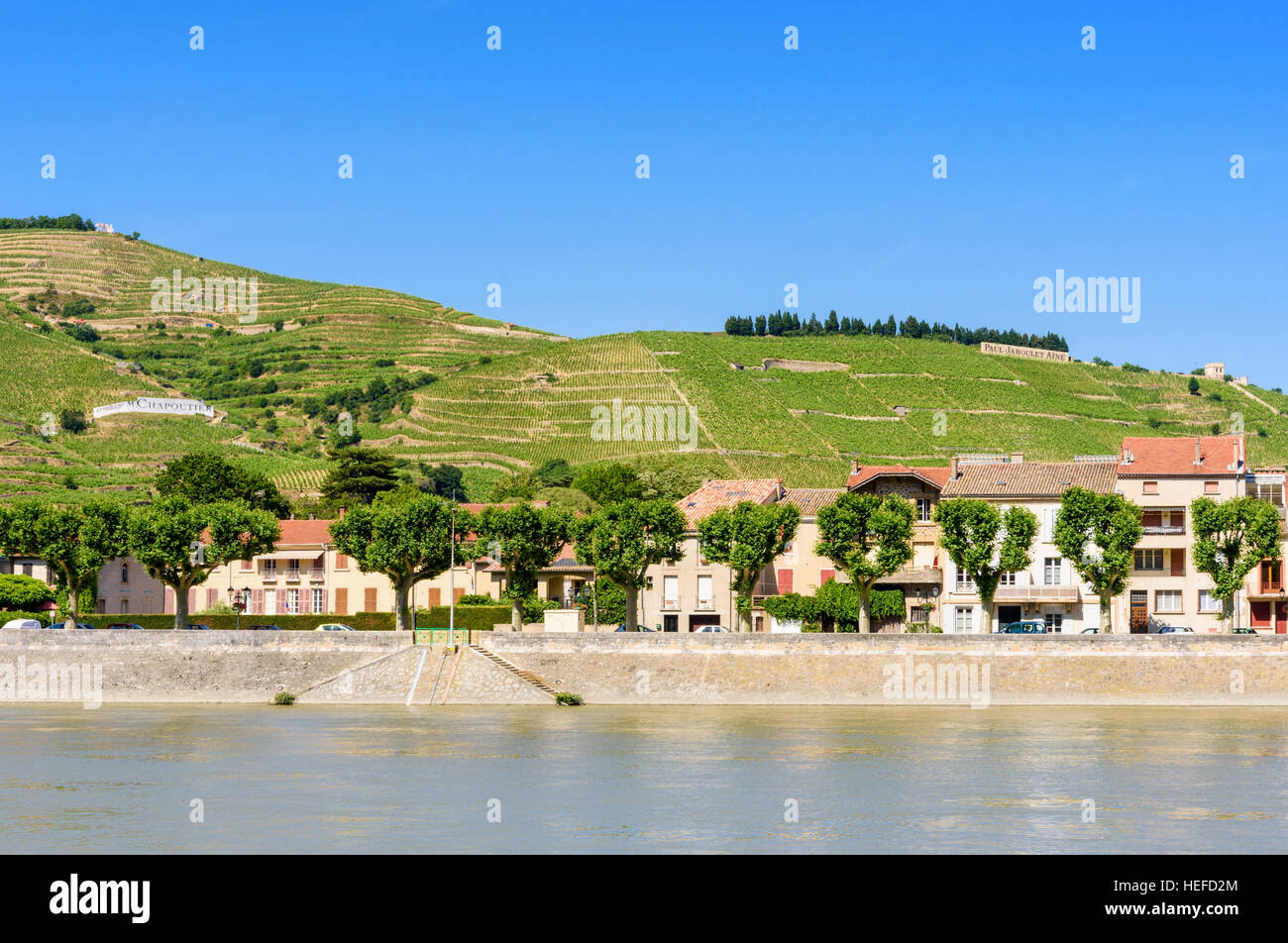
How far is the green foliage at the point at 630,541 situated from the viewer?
66438 millimetres

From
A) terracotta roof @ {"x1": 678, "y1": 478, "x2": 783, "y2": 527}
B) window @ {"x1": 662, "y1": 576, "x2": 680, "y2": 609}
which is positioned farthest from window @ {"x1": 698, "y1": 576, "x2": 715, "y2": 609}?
terracotta roof @ {"x1": 678, "y1": 478, "x2": 783, "y2": 527}

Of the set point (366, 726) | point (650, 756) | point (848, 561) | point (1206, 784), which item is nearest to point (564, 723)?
point (366, 726)

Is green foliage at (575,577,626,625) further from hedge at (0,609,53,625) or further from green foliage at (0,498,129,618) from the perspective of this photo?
hedge at (0,609,53,625)

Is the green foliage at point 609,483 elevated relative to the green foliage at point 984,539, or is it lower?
elevated

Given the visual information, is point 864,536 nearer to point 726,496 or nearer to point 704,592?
point 704,592

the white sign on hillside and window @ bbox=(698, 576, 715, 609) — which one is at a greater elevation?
the white sign on hillside

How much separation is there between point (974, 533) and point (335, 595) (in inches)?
1444

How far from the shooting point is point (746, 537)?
2598 inches

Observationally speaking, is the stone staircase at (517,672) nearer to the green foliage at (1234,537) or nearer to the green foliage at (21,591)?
the green foliage at (1234,537)

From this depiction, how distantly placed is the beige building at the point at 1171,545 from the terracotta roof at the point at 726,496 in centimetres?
1830

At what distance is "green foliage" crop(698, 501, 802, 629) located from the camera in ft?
216

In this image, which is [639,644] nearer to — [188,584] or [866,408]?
[188,584]

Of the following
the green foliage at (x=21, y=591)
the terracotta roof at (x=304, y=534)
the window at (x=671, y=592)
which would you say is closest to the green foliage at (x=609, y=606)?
the window at (x=671, y=592)

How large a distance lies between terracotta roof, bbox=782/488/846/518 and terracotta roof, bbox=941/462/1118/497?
684 cm
